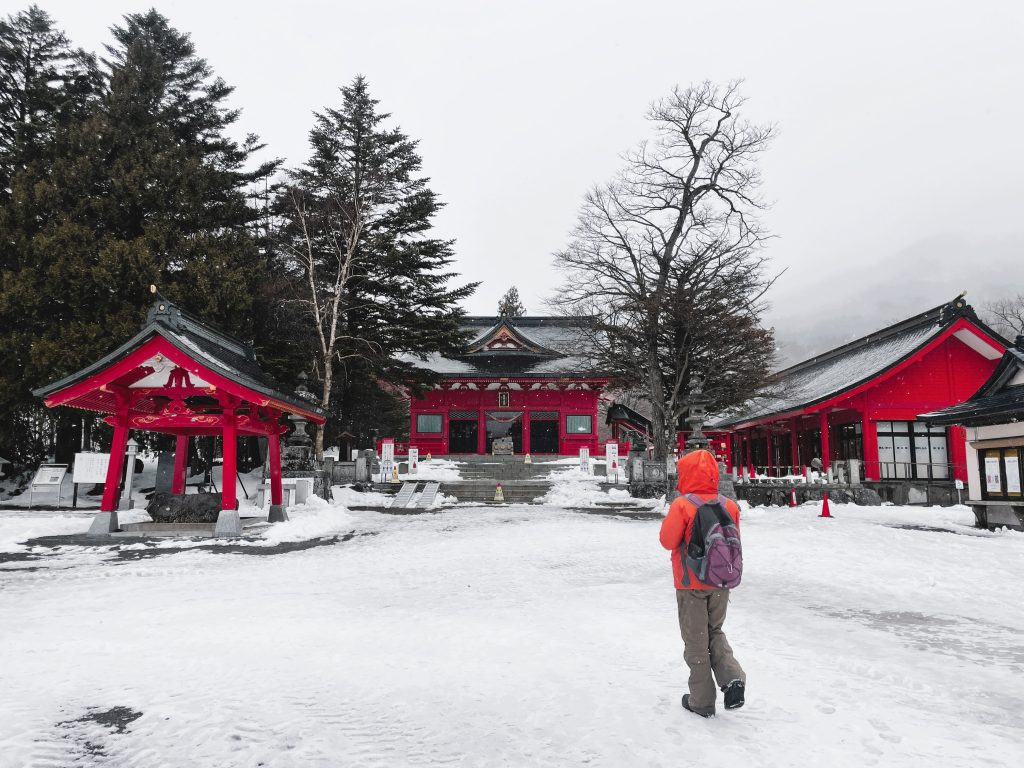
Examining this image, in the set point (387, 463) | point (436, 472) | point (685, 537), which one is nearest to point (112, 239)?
point (387, 463)

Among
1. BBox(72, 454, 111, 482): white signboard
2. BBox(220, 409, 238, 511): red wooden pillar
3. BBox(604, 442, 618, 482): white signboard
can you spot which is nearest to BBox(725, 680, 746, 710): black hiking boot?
BBox(220, 409, 238, 511): red wooden pillar

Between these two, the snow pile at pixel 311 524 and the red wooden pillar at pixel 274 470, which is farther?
the red wooden pillar at pixel 274 470

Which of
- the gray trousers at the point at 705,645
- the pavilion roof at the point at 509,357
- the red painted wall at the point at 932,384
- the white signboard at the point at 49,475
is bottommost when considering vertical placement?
A: the gray trousers at the point at 705,645

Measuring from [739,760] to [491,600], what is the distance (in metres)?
3.97

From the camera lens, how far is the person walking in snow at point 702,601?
3486 millimetres

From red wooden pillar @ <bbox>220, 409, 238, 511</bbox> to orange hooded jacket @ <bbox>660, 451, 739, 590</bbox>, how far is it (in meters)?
10.5

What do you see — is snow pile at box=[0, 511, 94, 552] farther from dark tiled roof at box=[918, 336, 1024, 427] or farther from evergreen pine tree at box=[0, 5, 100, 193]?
dark tiled roof at box=[918, 336, 1024, 427]

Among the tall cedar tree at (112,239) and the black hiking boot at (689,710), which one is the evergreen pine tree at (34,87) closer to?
the tall cedar tree at (112,239)

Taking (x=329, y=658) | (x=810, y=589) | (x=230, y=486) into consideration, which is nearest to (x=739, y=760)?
(x=329, y=658)

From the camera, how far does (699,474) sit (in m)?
3.66

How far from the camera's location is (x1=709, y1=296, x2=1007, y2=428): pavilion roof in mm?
21391

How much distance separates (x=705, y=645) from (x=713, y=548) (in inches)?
23.4

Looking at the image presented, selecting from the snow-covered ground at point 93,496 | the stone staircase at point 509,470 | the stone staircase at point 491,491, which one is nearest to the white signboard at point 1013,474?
the stone staircase at point 491,491

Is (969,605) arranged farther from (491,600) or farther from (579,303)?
(579,303)
